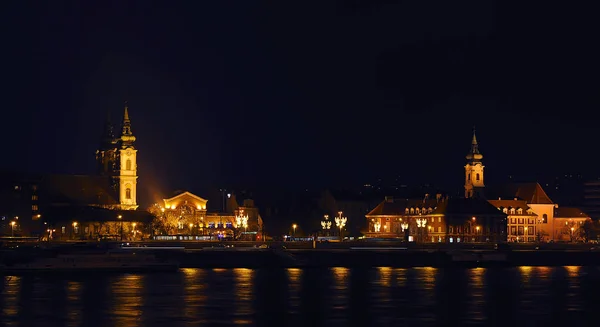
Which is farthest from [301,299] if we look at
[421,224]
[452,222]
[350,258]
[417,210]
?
[417,210]

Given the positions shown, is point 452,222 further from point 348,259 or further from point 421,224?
point 348,259

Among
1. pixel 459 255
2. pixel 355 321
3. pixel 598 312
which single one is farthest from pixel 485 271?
pixel 355 321

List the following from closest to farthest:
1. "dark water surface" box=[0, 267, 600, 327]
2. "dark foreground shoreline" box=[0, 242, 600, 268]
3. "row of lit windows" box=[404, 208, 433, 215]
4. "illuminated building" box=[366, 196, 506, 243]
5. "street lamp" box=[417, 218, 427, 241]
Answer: "dark water surface" box=[0, 267, 600, 327], "dark foreground shoreline" box=[0, 242, 600, 268], "illuminated building" box=[366, 196, 506, 243], "street lamp" box=[417, 218, 427, 241], "row of lit windows" box=[404, 208, 433, 215]

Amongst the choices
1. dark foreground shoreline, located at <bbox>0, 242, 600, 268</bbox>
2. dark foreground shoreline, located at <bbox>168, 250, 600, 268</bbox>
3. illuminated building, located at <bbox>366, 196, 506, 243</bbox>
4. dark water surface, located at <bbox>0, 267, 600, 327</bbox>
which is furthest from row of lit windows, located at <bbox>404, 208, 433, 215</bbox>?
dark water surface, located at <bbox>0, 267, 600, 327</bbox>

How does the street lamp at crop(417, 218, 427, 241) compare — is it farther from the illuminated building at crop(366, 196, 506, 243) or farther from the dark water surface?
the dark water surface

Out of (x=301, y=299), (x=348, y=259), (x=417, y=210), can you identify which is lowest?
(x=301, y=299)

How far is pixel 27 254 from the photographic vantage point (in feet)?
396

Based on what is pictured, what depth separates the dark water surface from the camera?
6341cm

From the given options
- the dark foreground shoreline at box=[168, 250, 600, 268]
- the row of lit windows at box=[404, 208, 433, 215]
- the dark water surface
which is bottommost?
the dark water surface

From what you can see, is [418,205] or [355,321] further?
[418,205]

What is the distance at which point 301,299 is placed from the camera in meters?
76.8

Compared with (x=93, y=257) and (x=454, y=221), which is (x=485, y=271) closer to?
(x=93, y=257)

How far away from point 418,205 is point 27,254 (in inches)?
3509

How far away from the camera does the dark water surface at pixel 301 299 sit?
6341 centimetres
